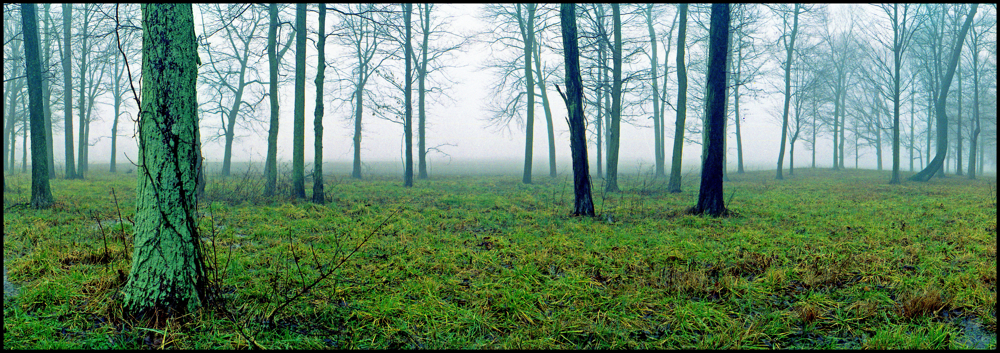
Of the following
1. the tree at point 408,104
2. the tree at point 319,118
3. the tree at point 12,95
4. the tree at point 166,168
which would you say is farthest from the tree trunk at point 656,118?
the tree at point 12,95

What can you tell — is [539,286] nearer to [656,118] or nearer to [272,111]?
[272,111]

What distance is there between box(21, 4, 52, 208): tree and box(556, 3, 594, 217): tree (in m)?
9.23

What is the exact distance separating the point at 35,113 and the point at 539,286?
9.63 meters

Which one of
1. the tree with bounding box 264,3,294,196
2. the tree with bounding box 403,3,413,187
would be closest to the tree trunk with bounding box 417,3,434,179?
the tree with bounding box 403,3,413,187

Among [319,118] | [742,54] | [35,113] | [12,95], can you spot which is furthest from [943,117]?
[12,95]

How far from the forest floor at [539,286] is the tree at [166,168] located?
173 mm

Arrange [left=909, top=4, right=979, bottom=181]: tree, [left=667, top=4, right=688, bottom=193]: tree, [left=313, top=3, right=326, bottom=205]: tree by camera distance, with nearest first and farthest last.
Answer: [left=313, top=3, right=326, bottom=205]: tree
[left=667, top=4, right=688, bottom=193]: tree
[left=909, top=4, right=979, bottom=181]: tree

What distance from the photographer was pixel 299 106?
923 cm

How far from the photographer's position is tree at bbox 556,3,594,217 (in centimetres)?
722

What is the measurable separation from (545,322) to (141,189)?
271 centimetres

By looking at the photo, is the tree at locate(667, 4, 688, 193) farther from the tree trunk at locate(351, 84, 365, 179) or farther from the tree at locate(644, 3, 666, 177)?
the tree trunk at locate(351, 84, 365, 179)

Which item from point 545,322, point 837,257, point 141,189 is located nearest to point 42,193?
point 141,189

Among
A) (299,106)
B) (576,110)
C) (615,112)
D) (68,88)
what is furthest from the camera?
(68,88)

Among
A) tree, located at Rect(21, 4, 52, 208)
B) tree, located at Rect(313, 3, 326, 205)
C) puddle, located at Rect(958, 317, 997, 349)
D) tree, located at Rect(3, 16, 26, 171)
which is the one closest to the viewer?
puddle, located at Rect(958, 317, 997, 349)
